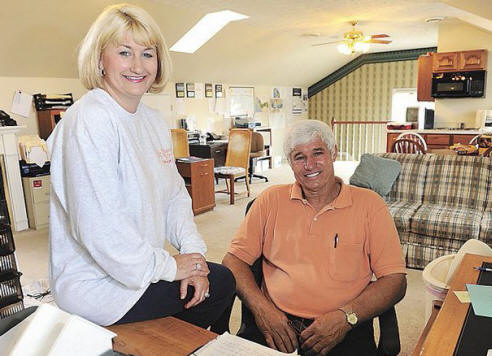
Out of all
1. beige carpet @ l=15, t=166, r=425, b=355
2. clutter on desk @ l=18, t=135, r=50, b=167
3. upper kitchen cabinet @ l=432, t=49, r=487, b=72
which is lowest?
beige carpet @ l=15, t=166, r=425, b=355

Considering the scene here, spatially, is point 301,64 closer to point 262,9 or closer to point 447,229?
point 262,9

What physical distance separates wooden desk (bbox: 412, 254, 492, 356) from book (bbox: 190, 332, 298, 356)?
0.34m

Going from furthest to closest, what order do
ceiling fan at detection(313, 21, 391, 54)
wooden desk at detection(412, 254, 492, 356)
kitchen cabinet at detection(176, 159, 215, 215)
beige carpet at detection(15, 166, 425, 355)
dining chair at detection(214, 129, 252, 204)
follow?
1. ceiling fan at detection(313, 21, 391, 54)
2. dining chair at detection(214, 129, 252, 204)
3. kitchen cabinet at detection(176, 159, 215, 215)
4. beige carpet at detection(15, 166, 425, 355)
5. wooden desk at detection(412, 254, 492, 356)

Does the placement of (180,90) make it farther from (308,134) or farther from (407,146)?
(308,134)

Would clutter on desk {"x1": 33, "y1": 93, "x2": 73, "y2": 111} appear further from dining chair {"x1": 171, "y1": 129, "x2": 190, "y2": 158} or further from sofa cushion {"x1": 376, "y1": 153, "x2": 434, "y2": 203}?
sofa cushion {"x1": 376, "y1": 153, "x2": 434, "y2": 203}

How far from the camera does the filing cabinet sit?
4531 mm

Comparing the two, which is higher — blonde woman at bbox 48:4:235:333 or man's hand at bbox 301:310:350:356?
blonde woman at bbox 48:4:235:333

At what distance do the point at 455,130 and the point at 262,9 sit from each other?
3448 mm

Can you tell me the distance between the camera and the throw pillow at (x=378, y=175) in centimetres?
Answer: 346

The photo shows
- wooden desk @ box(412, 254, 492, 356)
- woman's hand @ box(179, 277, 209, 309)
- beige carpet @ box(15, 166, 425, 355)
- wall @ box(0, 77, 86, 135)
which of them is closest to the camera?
wooden desk @ box(412, 254, 492, 356)

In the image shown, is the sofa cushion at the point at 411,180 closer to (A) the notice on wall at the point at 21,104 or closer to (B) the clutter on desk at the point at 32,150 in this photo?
(B) the clutter on desk at the point at 32,150

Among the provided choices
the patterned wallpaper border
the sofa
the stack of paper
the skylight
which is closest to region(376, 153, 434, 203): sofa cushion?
the sofa

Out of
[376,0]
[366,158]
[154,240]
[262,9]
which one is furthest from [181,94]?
[154,240]

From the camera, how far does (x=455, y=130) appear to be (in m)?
6.17
